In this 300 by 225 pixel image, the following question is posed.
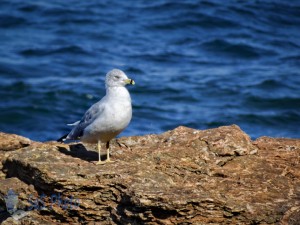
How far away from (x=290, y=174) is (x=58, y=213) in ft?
7.37

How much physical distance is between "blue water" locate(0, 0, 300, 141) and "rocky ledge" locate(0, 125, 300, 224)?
6.73 meters

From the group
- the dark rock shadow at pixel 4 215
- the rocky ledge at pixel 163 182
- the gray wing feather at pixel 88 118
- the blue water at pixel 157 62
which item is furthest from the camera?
the blue water at pixel 157 62

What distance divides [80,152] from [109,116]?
2.50 feet

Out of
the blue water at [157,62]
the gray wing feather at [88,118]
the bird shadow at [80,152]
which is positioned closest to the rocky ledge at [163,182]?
the bird shadow at [80,152]

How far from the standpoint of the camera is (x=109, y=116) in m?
6.57

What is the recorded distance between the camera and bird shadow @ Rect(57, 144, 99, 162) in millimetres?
6887

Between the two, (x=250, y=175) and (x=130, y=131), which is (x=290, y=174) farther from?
(x=130, y=131)

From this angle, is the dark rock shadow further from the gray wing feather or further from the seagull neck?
the seagull neck

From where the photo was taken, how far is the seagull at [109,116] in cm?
657

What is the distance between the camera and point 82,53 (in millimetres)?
19609

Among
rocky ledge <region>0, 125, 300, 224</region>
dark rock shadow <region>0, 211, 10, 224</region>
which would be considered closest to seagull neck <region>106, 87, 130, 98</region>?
rocky ledge <region>0, 125, 300, 224</region>

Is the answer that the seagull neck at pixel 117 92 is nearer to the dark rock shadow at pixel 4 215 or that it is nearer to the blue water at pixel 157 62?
the dark rock shadow at pixel 4 215

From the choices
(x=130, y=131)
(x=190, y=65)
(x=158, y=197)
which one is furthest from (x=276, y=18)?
(x=158, y=197)

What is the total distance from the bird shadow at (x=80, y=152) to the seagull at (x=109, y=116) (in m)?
0.17
